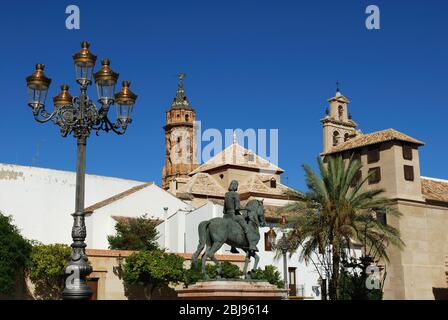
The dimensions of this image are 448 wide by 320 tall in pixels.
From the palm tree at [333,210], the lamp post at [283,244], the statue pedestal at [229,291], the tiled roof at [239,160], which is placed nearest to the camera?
the statue pedestal at [229,291]

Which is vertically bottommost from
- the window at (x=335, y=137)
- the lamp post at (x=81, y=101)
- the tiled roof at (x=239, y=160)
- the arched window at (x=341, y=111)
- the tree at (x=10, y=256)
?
the tree at (x=10, y=256)

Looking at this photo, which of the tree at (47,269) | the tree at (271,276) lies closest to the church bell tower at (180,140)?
the tree at (271,276)

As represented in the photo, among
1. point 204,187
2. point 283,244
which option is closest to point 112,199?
point 204,187

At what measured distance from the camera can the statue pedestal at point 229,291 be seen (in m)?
14.6

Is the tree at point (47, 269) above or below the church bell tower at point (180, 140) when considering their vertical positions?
below

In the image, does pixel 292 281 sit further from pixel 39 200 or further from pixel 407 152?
pixel 39 200

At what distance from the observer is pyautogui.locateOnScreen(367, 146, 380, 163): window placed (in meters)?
41.0

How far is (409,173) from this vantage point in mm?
40250

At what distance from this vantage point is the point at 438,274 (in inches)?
1603

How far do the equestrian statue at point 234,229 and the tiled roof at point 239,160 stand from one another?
38.7 metres

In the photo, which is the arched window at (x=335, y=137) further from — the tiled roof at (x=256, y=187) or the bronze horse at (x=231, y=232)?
the bronze horse at (x=231, y=232)

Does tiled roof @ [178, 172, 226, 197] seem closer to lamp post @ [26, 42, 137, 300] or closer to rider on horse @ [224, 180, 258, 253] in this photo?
rider on horse @ [224, 180, 258, 253]

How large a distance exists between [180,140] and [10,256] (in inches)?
1867
